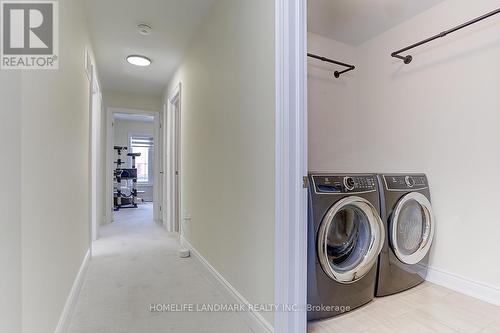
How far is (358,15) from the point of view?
2.39 meters

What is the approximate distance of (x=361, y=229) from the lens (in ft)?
6.05

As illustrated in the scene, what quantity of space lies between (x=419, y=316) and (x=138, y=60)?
3820 millimetres

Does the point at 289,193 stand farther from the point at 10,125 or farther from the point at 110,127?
the point at 110,127

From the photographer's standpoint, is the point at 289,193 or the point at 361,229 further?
the point at 361,229

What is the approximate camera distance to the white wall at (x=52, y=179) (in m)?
1.01

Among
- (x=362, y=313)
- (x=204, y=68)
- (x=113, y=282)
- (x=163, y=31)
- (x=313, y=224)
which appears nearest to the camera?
(x=313, y=224)

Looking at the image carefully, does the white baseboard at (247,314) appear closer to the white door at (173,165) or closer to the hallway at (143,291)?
the hallway at (143,291)

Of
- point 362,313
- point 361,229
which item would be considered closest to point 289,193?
point 361,229

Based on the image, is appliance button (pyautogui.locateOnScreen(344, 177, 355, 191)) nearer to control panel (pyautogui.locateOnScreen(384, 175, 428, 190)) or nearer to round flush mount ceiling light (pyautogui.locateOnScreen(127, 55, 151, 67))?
control panel (pyautogui.locateOnScreen(384, 175, 428, 190))

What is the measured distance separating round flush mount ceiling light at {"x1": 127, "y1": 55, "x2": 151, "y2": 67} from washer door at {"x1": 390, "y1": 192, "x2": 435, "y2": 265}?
10.8ft

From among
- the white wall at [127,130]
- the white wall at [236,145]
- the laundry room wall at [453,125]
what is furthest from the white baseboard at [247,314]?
the white wall at [127,130]

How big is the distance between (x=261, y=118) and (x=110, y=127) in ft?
13.5

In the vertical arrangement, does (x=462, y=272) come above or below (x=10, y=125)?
below

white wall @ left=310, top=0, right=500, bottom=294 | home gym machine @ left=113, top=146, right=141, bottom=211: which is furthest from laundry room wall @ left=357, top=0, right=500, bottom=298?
home gym machine @ left=113, top=146, right=141, bottom=211
